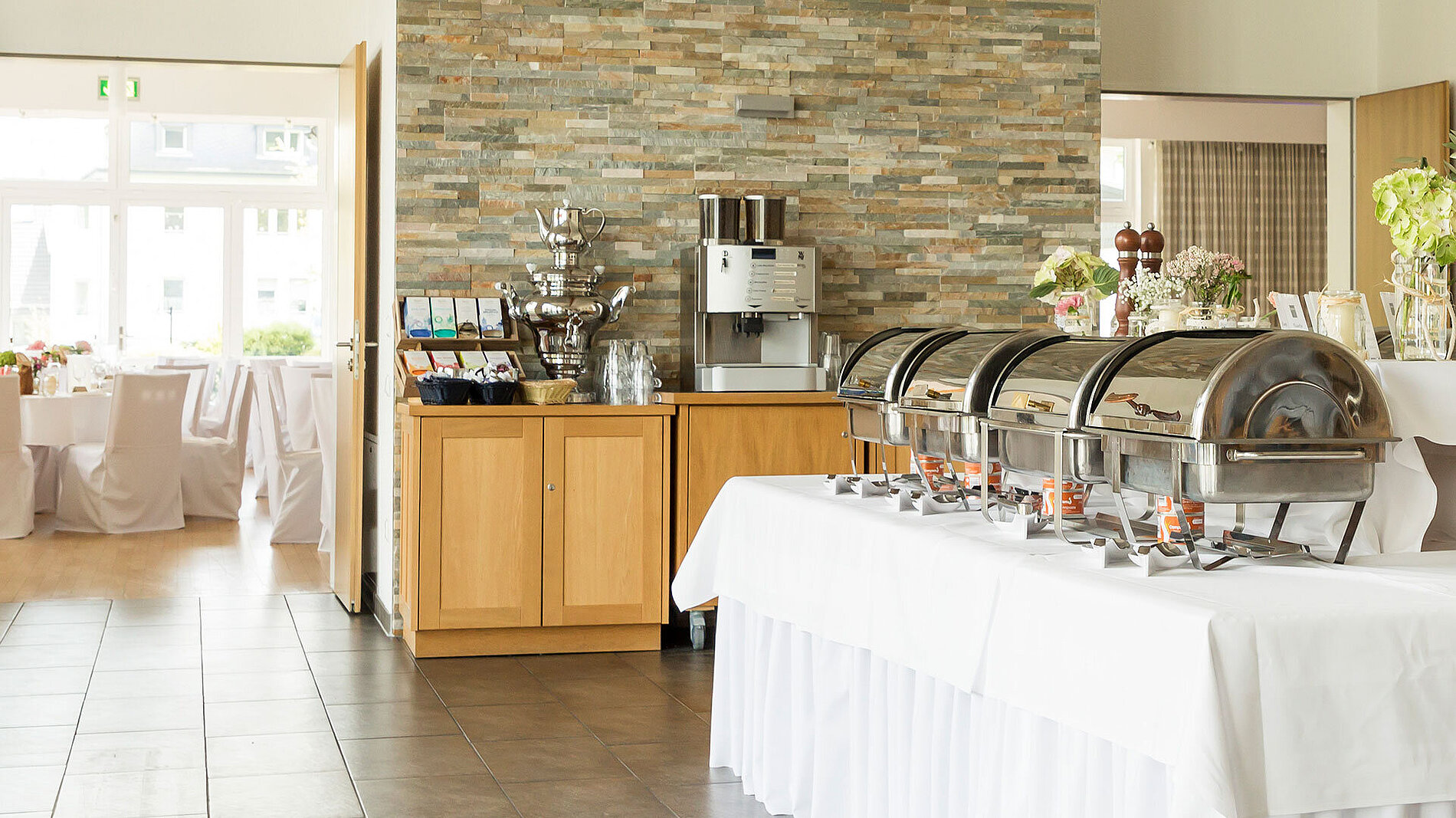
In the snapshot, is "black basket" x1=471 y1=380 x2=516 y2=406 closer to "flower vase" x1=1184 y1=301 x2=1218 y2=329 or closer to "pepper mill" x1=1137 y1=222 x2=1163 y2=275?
"pepper mill" x1=1137 y1=222 x2=1163 y2=275

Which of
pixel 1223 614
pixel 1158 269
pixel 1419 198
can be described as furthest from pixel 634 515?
pixel 1223 614

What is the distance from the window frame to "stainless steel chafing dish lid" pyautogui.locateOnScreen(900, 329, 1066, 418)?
8866 mm

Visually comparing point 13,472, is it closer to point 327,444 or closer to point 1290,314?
point 327,444

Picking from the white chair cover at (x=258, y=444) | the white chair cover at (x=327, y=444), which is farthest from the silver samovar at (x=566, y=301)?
the white chair cover at (x=258, y=444)

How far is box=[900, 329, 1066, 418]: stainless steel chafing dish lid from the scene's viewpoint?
2.50 m

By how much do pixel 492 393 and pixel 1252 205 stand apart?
24.8ft

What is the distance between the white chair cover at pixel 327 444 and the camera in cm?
614

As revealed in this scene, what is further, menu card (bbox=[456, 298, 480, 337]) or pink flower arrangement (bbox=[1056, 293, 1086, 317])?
menu card (bbox=[456, 298, 480, 337])

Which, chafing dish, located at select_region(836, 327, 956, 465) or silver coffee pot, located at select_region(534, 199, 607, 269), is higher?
silver coffee pot, located at select_region(534, 199, 607, 269)

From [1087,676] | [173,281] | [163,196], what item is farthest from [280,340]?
[1087,676]

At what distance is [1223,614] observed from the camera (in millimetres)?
1616

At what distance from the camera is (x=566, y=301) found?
15.9ft

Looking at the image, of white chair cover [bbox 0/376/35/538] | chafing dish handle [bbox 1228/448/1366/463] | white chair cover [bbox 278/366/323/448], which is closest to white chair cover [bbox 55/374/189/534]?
white chair cover [bbox 0/376/35/538]

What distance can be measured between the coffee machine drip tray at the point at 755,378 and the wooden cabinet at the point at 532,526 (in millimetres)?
222
